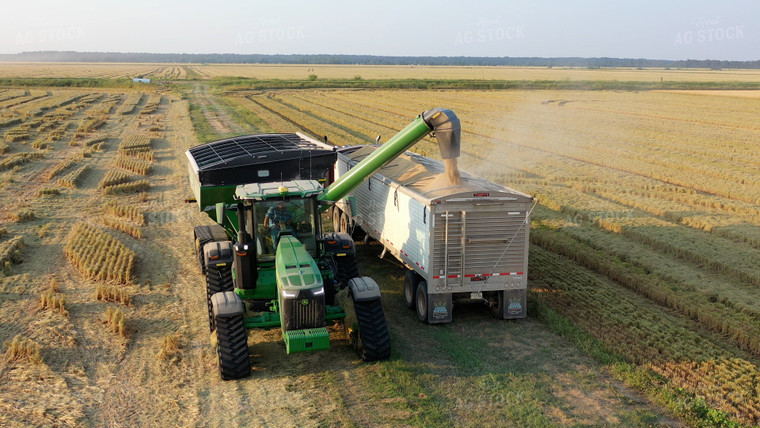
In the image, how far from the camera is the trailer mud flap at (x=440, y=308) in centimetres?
1170

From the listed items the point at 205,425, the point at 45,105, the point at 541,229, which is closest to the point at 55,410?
the point at 205,425

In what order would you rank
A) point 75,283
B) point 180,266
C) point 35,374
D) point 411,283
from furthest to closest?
point 180,266
point 75,283
point 411,283
point 35,374

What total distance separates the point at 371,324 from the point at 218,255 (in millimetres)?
3238

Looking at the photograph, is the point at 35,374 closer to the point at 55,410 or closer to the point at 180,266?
the point at 55,410

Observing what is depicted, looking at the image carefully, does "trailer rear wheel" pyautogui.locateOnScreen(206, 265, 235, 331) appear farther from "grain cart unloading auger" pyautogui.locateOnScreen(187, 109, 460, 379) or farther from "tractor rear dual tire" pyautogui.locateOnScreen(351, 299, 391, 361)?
"tractor rear dual tire" pyautogui.locateOnScreen(351, 299, 391, 361)

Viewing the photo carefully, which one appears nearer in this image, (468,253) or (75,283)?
(468,253)

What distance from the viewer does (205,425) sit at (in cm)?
841

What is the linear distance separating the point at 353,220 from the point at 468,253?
18.9ft

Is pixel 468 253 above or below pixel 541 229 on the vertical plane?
above

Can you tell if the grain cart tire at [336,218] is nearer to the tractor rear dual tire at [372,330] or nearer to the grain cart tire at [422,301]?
the grain cart tire at [422,301]

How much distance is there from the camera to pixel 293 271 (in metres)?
9.66

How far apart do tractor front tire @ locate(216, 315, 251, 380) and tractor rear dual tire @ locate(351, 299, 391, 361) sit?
1.76 m

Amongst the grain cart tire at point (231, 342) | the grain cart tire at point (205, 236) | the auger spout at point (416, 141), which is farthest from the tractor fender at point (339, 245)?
the grain cart tire at point (205, 236)

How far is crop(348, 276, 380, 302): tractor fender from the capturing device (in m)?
10.0
